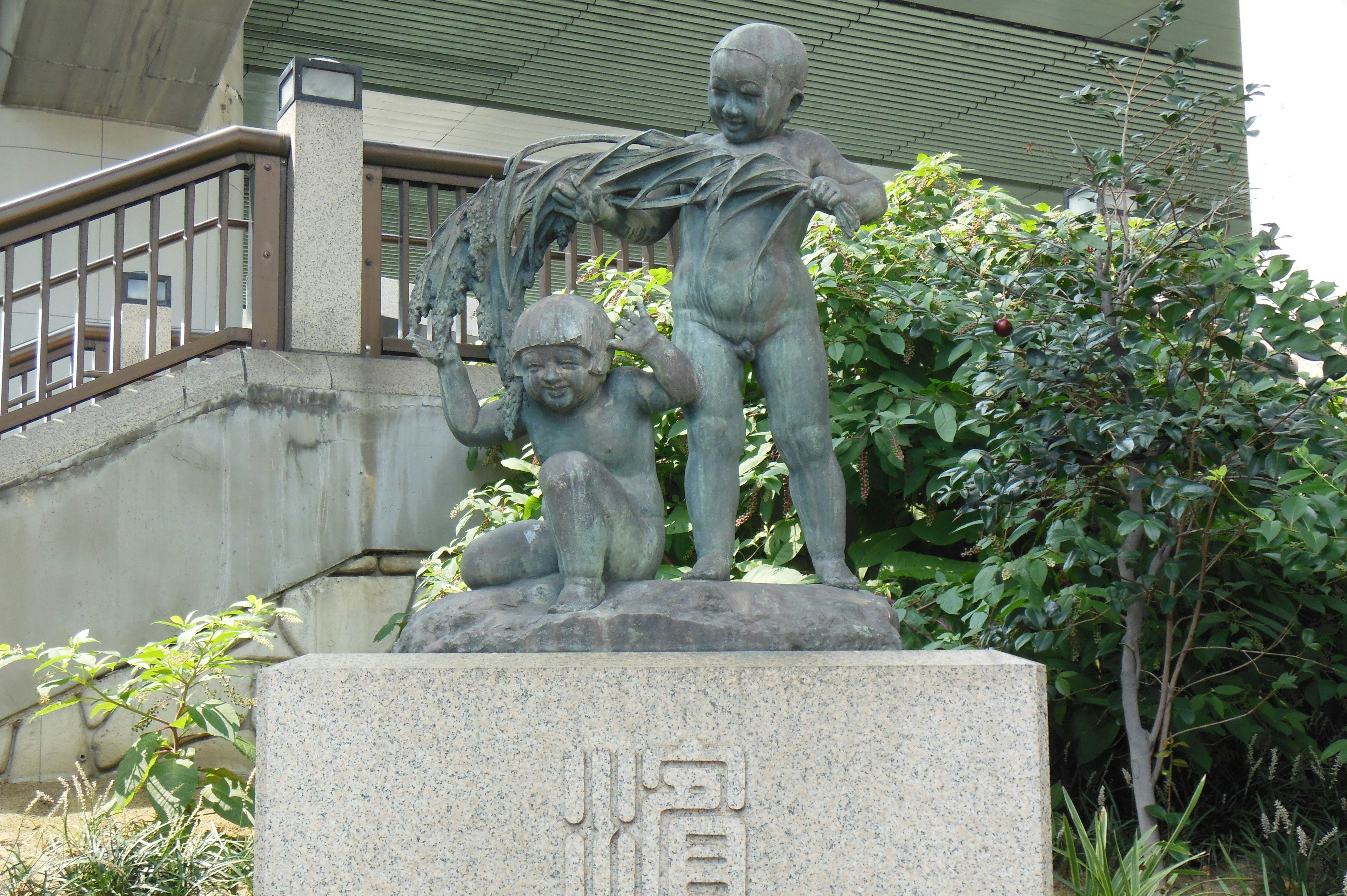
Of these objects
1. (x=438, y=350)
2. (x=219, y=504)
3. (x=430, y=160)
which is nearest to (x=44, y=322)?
(x=219, y=504)

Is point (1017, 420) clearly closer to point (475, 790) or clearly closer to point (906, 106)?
point (475, 790)

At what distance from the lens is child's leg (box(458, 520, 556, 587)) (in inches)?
118

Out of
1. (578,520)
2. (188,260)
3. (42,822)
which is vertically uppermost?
(188,260)

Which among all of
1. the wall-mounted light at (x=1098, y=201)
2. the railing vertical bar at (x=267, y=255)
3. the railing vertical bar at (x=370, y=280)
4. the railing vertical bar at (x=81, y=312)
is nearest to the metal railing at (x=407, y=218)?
the railing vertical bar at (x=370, y=280)

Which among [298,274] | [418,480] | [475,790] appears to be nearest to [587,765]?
[475,790]

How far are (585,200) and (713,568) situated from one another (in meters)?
0.95

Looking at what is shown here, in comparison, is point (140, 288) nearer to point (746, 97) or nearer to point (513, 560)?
point (513, 560)

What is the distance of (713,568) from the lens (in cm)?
297

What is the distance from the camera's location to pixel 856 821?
8.57 ft

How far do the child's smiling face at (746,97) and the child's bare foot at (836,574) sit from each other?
1.05 metres

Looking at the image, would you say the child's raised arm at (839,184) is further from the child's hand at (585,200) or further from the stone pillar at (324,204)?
the stone pillar at (324,204)

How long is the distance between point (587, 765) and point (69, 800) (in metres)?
3.22

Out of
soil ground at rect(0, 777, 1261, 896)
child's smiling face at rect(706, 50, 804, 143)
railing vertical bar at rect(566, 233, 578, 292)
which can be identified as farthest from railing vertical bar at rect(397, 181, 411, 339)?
child's smiling face at rect(706, 50, 804, 143)

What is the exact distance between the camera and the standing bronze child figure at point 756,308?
2.99 metres
